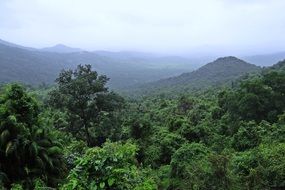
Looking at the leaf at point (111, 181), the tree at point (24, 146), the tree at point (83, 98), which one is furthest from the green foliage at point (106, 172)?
the tree at point (83, 98)

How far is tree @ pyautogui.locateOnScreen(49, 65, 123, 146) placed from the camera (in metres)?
27.3

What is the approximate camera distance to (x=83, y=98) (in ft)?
90.3

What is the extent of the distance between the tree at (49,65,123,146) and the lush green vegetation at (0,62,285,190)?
2.5 inches

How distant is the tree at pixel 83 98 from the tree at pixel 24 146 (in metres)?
11.1

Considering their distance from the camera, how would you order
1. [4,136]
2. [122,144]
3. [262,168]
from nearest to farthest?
[122,144] < [4,136] < [262,168]

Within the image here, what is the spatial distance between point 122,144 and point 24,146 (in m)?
6.46

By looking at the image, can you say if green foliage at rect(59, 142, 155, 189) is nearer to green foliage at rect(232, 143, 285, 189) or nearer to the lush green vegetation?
the lush green vegetation

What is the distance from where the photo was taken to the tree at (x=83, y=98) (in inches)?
1073

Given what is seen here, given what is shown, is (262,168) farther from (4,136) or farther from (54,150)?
(4,136)

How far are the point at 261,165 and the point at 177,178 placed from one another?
468 centimetres

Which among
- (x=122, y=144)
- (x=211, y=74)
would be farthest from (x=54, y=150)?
(x=211, y=74)

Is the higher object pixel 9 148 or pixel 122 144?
pixel 122 144

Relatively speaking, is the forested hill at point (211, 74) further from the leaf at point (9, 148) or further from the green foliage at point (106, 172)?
the green foliage at point (106, 172)

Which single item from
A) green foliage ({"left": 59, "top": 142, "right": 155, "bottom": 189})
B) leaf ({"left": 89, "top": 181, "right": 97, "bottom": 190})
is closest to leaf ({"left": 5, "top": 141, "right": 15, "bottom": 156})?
green foliage ({"left": 59, "top": 142, "right": 155, "bottom": 189})
